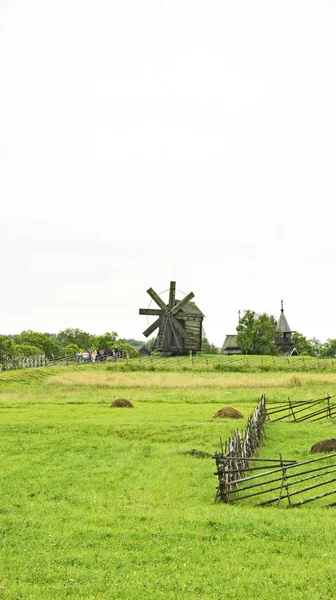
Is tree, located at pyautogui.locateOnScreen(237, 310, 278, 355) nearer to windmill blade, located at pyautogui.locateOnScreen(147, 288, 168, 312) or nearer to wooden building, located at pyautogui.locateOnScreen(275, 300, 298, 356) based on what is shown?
wooden building, located at pyautogui.locateOnScreen(275, 300, 298, 356)

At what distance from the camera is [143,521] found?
16484mm

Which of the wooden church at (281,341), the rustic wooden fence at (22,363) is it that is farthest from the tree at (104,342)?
the rustic wooden fence at (22,363)

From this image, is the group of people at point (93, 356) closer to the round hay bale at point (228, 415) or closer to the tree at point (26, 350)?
the round hay bale at point (228, 415)

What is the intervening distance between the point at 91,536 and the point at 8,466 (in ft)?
32.8

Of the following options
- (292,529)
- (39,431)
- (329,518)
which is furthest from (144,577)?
(39,431)

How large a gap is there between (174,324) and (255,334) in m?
16.6

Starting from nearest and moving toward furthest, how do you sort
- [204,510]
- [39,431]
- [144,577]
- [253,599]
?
[253,599] → [144,577] → [204,510] → [39,431]

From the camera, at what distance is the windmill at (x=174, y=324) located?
89.8 metres

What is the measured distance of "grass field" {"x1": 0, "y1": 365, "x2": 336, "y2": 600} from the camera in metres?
12.5

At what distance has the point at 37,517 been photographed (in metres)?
17.2

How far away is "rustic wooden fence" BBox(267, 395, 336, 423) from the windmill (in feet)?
154

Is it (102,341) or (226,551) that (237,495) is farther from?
(102,341)

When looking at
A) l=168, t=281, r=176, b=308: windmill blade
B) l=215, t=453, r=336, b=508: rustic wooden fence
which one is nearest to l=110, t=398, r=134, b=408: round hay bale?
l=215, t=453, r=336, b=508: rustic wooden fence

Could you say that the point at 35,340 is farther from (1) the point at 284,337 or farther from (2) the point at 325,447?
(2) the point at 325,447
